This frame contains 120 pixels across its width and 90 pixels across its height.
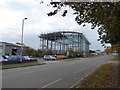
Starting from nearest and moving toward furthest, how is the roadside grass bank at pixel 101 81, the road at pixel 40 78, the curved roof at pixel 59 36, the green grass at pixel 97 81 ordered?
the roadside grass bank at pixel 101 81, the green grass at pixel 97 81, the road at pixel 40 78, the curved roof at pixel 59 36

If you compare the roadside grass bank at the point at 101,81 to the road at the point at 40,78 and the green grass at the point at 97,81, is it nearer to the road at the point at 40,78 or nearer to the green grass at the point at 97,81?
the green grass at the point at 97,81

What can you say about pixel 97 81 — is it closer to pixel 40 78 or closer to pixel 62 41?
Result: pixel 40 78

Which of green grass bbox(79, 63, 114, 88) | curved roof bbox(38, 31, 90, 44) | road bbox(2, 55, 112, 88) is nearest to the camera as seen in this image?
green grass bbox(79, 63, 114, 88)

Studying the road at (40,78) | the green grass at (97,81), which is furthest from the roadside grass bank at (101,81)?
the road at (40,78)

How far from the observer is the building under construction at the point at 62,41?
167m

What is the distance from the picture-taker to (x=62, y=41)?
579ft

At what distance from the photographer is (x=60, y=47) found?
17688cm

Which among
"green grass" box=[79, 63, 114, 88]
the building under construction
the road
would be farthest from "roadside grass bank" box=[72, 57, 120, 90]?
the building under construction

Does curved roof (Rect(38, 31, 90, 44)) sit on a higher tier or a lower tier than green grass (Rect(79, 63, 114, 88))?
higher

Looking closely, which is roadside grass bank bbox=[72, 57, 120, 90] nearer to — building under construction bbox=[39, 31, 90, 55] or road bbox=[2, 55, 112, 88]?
→ road bbox=[2, 55, 112, 88]

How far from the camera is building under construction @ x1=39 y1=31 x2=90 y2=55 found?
166975 mm

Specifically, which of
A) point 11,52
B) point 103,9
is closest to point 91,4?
point 103,9

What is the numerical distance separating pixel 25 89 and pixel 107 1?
5.86 metres

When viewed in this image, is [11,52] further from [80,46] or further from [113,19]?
[113,19]
